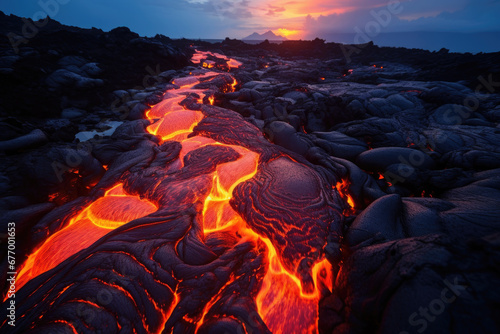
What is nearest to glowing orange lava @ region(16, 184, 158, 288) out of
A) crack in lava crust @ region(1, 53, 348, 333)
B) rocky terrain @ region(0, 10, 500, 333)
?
crack in lava crust @ region(1, 53, 348, 333)

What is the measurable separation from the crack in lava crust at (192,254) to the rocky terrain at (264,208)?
26 millimetres

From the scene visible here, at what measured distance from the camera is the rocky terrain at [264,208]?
223 centimetres

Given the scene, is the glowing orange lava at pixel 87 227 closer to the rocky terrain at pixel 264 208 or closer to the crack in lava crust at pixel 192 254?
the crack in lava crust at pixel 192 254

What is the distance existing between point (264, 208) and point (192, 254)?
1.77 metres

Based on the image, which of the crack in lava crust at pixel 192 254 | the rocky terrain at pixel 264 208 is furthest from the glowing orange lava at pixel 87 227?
the rocky terrain at pixel 264 208

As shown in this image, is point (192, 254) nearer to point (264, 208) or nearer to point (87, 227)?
point (264, 208)

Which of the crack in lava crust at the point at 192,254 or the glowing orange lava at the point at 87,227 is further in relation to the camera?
the glowing orange lava at the point at 87,227

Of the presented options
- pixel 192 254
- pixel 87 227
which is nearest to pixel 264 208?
pixel 192 254

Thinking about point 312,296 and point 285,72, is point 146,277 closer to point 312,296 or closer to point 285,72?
point 312,296

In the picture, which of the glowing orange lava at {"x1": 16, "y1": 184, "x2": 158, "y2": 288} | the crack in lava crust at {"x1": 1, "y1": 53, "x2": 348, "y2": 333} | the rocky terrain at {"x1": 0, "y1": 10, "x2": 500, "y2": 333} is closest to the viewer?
the rocky terrain at {"x1": 0, "y1": 10, "x2": 500, "y2": 333}

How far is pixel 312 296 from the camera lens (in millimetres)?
3002

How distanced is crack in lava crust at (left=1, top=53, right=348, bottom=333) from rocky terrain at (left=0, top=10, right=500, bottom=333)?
26 millimetres

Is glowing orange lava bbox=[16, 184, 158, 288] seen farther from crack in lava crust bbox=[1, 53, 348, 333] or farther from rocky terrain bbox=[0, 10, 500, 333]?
rocky terrain bbox=[0, 10, 500, 333]

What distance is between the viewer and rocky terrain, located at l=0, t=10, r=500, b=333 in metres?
2.23
